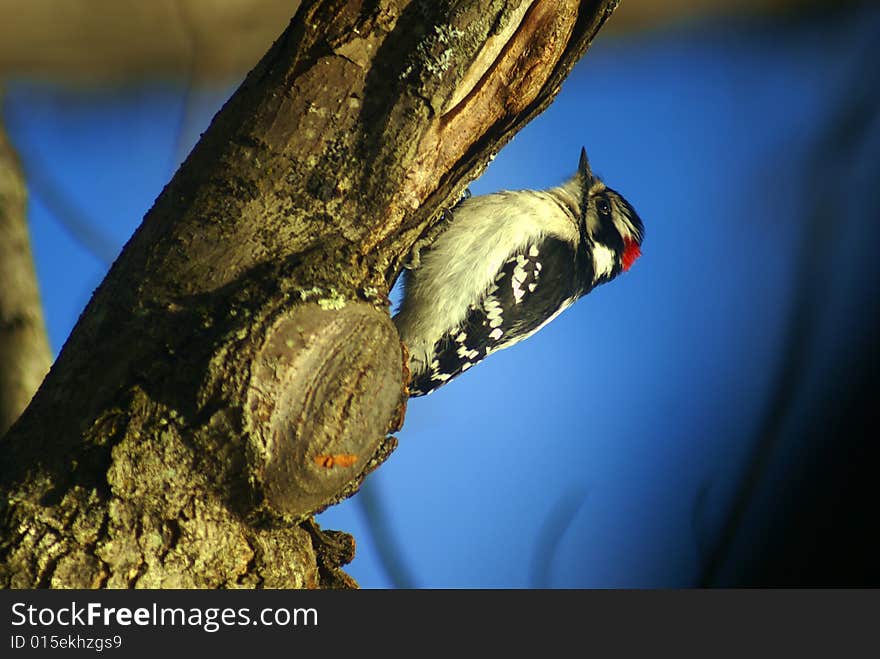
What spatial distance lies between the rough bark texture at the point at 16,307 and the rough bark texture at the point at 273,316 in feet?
1.90

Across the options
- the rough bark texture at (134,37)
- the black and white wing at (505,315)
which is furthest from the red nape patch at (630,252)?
the rough bark texture at (134,37)

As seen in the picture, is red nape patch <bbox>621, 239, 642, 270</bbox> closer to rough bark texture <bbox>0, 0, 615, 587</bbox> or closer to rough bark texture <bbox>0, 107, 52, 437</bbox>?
rough bark texture <bbox>0, 0, 615, 587</bbox>

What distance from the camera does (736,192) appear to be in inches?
47.8

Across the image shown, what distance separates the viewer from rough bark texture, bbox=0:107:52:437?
46.6 inches

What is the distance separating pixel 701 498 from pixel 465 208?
63 centimetres

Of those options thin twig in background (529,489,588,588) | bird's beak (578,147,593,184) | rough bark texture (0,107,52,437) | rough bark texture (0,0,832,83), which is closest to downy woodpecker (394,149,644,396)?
bird's beak (578,147,593,184)

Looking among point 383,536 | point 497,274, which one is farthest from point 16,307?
point 497,274

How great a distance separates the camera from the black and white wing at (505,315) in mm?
1318

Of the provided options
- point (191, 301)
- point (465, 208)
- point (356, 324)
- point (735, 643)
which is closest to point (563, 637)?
point (735, 643)

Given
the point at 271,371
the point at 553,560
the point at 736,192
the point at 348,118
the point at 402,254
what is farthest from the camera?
the point at 736,192

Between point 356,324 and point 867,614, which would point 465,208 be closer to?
point 356,324

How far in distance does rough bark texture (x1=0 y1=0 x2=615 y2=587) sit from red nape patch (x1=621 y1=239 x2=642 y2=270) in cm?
52

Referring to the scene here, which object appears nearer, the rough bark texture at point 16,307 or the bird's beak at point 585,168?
the rough bark texture at point 16,307

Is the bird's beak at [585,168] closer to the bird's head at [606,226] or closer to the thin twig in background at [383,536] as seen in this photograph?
the bird's head at [606,226]
